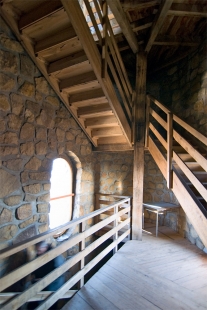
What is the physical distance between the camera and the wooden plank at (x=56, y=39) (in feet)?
5.95

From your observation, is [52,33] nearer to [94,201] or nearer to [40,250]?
[40,250]

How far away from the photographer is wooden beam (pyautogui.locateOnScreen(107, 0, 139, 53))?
8.04 feet

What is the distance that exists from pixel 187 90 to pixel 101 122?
1.99 meters

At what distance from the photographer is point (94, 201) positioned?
369 cm

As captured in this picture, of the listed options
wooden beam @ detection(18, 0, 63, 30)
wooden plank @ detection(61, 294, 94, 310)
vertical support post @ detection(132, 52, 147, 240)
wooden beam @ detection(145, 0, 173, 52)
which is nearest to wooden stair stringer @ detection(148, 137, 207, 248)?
vertical support post @ detection(132, 52, 147, 240)

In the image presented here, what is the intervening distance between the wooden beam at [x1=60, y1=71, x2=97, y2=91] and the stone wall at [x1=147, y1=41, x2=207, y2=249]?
1.34 meters

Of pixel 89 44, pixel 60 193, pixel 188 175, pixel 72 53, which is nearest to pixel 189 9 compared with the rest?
pixel 89 44

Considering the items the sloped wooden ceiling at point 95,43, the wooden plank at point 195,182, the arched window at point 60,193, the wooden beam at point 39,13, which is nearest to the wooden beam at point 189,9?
the sloped wooden ceiling at point 95,43

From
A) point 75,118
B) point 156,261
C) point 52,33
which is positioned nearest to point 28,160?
point 75,118

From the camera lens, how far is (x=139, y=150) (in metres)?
3.00

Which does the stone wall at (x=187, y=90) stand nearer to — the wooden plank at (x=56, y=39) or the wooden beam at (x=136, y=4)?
the wooden beam at (x=136, y=4)

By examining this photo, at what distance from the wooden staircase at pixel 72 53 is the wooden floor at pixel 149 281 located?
182 centimetres

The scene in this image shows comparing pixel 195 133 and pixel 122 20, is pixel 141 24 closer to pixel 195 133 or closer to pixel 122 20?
pixel 122 20

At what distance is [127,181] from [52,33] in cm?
317
